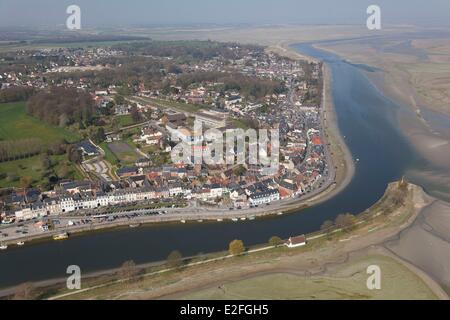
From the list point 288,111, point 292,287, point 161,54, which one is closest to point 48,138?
point 288,111

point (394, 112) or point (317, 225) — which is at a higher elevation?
point (394, 112)

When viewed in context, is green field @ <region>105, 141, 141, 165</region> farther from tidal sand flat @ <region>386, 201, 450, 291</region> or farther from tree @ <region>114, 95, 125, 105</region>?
tidal sand flat @ <region>386, 201, 450, 291</region>

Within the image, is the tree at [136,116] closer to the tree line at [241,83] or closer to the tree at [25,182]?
the tree line at [241,83]

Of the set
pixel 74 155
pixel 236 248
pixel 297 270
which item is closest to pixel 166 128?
pixel 74 155

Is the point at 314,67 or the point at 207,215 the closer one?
the point at 207,215

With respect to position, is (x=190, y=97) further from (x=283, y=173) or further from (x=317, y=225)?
(x=317, y=225)

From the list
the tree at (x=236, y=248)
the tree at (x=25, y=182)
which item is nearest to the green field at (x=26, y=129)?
the tree at (x=25, y=182)
